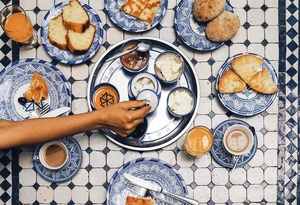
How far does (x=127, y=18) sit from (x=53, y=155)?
0.53 m

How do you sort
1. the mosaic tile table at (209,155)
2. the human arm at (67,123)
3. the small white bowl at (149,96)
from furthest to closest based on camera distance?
the mosaic tile table at (209,155)
the small white bowl at (149,96)
the human arm at (67,123)

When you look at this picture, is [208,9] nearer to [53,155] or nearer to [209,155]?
[209,155]

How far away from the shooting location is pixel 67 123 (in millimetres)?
1523

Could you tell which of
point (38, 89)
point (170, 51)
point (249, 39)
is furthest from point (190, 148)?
point (38, 89)

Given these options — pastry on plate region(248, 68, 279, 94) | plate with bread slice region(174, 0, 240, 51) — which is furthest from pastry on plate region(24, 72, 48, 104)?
pastry on plate region(248, 68, 279, 94)

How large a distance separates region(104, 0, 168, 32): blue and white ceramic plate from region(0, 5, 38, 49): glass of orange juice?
275 mm

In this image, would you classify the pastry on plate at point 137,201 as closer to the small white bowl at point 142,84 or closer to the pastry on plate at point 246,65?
the small white bowl at point 142,84

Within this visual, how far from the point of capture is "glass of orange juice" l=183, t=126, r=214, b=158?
165 cm

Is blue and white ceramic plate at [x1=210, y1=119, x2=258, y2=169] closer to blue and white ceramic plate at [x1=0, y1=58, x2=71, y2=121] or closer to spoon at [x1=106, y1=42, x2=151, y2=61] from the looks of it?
spoon at [x1=106, y1=42, x2=151, y2=61]

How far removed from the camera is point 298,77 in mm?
1757

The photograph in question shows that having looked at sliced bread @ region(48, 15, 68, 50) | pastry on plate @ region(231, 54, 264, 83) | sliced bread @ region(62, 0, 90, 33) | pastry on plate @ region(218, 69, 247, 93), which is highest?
sliced bread @ region(62, 0, 90, 33)

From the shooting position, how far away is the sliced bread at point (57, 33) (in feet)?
5.57

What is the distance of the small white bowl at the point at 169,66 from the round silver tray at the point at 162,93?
0.04 metres

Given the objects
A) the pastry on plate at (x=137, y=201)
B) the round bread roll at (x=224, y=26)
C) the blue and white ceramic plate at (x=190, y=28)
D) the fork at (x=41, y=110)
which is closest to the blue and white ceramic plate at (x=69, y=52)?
the fork at (x=41, y=110)
